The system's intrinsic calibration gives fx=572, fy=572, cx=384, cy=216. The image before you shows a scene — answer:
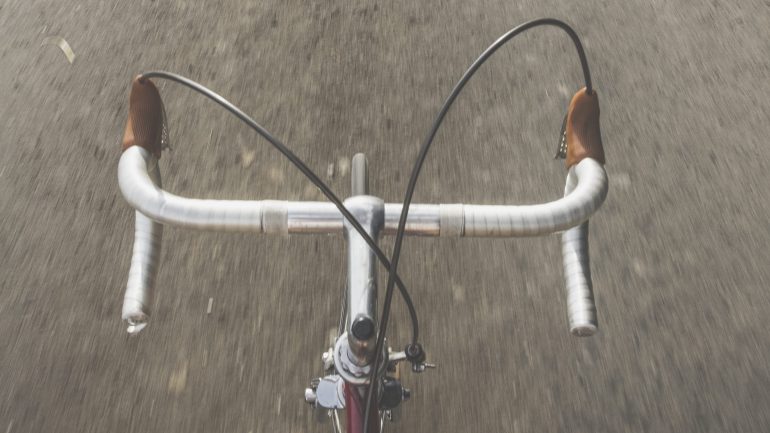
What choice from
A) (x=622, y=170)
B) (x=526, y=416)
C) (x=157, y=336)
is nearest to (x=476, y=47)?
(x=622, y=170)

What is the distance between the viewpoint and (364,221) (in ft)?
3.51

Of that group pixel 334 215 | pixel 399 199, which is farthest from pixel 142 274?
pixel 399 199

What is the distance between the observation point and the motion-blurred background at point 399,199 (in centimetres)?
220

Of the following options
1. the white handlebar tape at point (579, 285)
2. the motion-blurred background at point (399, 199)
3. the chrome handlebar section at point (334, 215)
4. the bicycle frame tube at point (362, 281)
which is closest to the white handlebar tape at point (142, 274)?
the chrome handlebar section at point (334, 215)

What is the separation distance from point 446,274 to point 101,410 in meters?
1.45

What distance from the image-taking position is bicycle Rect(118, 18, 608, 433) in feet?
3.31

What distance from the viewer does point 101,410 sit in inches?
84.9

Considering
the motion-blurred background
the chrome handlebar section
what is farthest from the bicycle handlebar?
the motion-blurred background

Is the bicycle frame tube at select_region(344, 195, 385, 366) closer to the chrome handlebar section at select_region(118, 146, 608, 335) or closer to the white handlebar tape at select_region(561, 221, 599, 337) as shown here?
the chrome handlebar section at select_region(118, 146, 608, 335)

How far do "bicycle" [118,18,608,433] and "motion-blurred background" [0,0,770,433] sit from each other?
3.55ft

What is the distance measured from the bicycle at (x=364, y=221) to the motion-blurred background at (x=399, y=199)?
1.08 m

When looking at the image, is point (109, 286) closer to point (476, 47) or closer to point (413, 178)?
point (413, 178)

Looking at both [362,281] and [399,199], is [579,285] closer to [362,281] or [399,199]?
[362,281]

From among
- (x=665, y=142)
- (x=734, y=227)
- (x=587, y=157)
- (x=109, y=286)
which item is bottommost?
(x=587, y=157)
